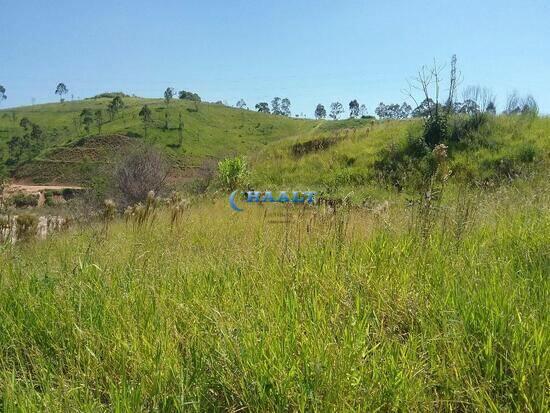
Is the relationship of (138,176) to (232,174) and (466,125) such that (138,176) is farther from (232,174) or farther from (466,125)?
(466,125)

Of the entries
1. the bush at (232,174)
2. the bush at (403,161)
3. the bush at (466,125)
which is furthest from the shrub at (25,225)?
the bush at (466,125)

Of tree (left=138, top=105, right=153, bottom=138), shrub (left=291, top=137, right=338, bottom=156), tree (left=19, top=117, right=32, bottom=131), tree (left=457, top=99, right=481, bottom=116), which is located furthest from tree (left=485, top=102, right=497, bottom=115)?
tree (left=19, top=117, right=32, bottom=131)

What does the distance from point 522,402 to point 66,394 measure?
1599 mm

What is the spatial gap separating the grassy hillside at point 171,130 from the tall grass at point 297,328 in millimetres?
55492

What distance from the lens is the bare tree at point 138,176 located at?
57.3ft

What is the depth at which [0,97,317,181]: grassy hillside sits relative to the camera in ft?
209

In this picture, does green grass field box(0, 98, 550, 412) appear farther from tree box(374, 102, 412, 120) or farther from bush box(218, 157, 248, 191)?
tree box(374, 102, 412, 120)

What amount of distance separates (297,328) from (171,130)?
7454cm

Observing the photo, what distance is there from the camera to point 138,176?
1767 cm

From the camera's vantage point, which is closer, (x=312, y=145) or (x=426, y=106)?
(x=426, y=106)

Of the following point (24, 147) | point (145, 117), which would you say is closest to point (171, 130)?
point (145, 117)

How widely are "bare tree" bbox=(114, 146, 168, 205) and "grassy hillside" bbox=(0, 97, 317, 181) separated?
39258mm

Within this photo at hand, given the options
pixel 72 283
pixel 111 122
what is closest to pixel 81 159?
pixel 111 122

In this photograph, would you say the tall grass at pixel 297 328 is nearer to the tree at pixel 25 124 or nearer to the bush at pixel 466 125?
the bush at pixel 466 125
